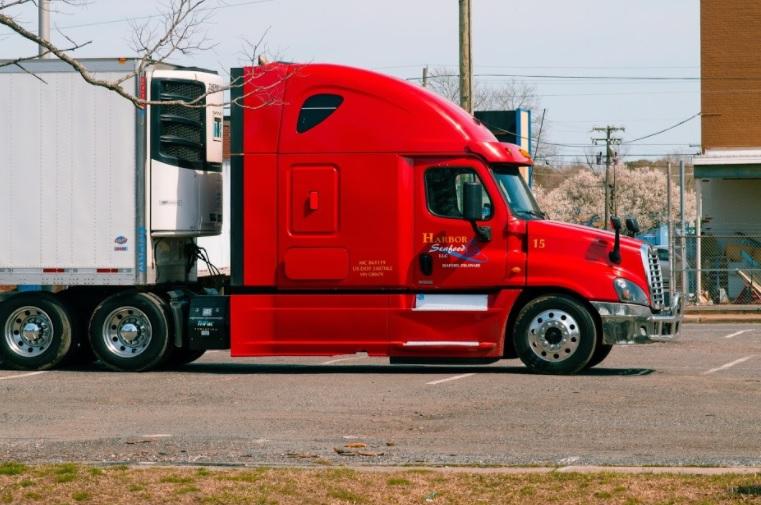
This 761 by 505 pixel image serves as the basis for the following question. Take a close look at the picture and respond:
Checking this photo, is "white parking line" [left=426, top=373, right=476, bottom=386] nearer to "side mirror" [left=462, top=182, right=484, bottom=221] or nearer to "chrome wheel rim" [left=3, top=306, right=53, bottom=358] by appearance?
"side mirror" [left=462, top=182, right=484, bottom=221]

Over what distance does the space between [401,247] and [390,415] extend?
402cm

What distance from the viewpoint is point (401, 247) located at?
16.5 meters

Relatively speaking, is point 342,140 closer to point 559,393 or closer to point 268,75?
point 268,75

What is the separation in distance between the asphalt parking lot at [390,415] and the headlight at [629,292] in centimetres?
92

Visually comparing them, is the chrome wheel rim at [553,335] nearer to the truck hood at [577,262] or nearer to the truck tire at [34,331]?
the truck hood at [577,262]

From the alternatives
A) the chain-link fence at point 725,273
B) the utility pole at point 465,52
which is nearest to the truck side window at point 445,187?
the utility pole at point 465,52

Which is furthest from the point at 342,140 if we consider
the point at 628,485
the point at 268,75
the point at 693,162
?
the point at 693,162

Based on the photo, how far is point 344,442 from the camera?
36.5 feet

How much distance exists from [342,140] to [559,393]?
4.21 m

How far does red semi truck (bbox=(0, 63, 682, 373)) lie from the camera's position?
16.2 metres

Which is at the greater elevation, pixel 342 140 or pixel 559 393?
pixel 342 140

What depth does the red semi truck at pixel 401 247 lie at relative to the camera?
1625 cm

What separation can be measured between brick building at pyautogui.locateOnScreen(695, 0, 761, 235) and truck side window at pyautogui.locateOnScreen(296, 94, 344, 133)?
935 inches

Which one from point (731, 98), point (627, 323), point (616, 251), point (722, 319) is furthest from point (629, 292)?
point (731, 98)
